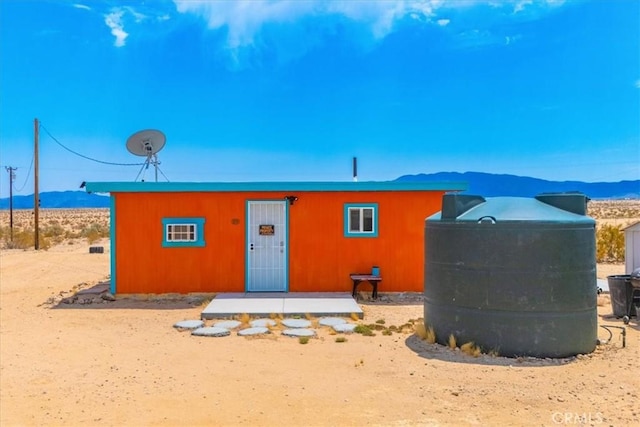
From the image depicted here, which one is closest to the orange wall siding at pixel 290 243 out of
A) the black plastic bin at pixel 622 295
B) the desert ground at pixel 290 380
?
the desert ground at pixel 290 380

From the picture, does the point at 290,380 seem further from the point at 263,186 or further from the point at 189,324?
the point at 263,186

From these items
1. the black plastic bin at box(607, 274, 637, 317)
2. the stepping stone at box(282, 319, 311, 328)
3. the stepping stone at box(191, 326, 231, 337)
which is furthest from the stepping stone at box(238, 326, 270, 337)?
the black plastic bin at box(607, 274, 637, 317)

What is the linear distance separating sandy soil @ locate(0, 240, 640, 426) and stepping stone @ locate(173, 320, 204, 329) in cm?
24

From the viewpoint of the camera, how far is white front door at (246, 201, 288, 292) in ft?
38.4

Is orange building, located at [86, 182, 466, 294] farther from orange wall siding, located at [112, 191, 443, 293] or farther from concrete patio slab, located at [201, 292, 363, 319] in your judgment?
concrete patio slab, located at [201, 292, 363, 319]

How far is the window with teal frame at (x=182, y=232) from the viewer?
1159 cm

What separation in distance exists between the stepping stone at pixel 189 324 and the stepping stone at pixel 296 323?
1385mm

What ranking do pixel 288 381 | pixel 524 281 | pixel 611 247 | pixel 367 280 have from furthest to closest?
1. pixel 611 247
2. pixel 367 280
3. pixel 524 281
4. pixel 288 381

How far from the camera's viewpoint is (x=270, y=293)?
11.6 metres

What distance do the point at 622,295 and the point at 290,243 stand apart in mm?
6406

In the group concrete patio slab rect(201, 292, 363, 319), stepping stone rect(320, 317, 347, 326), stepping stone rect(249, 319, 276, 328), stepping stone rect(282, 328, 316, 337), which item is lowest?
stepping stone rect(282, 328, 316, 337)

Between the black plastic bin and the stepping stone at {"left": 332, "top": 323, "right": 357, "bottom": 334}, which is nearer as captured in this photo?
the stepping stone at {"left": 332, "top": 323, "right": 357, "bottom": 334}

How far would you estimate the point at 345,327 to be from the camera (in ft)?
27.9

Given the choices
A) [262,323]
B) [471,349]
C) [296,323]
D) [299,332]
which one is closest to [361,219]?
[296,323]
